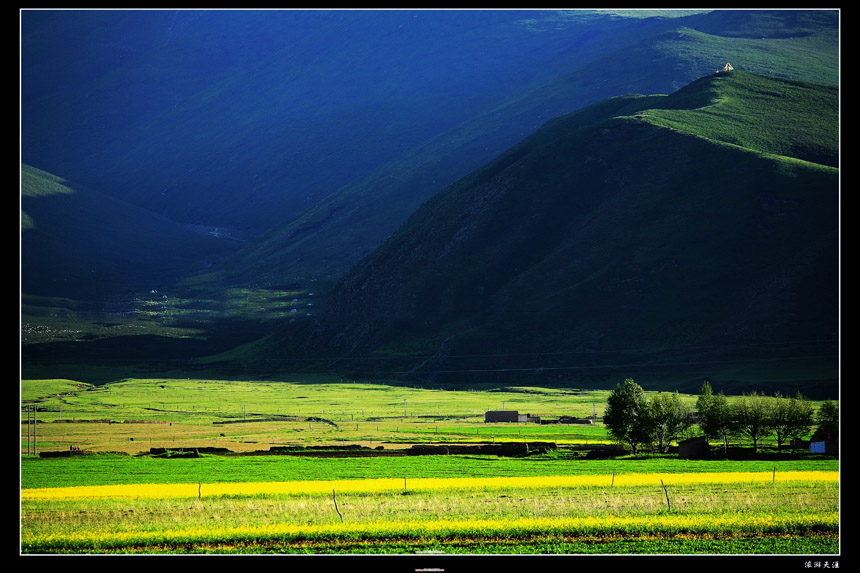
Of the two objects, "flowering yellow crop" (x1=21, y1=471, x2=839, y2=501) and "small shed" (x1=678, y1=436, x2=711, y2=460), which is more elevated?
"flowering yellow crop" (x1=21, y1=471, x2=839, y2=501)

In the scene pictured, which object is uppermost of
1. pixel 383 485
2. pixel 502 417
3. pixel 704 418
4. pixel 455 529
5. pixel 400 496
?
pixel 455 529

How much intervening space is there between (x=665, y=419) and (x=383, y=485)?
130 feet

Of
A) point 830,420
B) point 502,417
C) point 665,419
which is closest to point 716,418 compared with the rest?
point 665,419

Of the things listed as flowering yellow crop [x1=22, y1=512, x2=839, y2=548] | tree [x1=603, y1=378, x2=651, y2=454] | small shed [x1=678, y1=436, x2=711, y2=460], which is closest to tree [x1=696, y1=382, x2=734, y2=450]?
small shed [x1=678, y1=436, x2=711, y2=460]

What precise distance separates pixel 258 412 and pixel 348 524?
104 meters

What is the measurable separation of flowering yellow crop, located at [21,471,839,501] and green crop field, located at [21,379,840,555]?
0.15 meters

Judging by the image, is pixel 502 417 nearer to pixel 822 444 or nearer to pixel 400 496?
pixel 822 444

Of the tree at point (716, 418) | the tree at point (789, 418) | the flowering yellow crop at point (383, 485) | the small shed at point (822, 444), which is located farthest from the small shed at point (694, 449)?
the flowering yellow crop at point (383, 485)

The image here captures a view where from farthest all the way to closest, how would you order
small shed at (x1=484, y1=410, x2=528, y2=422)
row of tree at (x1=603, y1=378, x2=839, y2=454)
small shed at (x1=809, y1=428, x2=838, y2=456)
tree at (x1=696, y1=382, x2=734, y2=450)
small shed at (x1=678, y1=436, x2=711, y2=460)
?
1. small shed at (x1=484, y1=410, x2=528, y2=422)
2. tree at (x1=696, y1=382, x2=734, y2=450)
3. row of tree at (x1=603, y1=378, x2=839, y2=454)
4. small shed at (x1=809, y1=428, x2=838, y2=456)
5. small shed at (x1=678, y1=436, x2=711, y2=460)

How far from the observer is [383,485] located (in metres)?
57.2

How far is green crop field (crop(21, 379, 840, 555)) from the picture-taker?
1459 inches

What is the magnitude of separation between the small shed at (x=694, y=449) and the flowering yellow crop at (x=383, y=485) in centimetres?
1694

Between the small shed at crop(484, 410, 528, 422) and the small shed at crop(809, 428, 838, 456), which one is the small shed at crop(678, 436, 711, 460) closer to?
the small shed at crop(809, 428, 838, 456)

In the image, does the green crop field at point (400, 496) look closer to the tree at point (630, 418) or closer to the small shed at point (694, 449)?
the small shed at point (694, 449)
